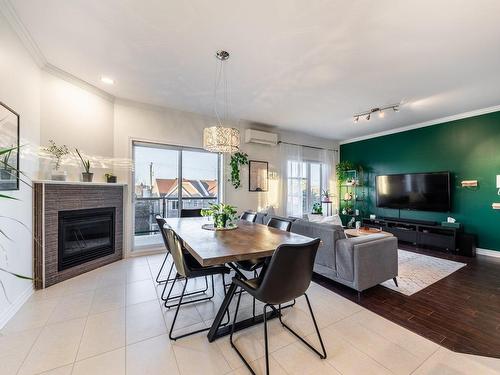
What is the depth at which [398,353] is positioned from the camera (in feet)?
5.40

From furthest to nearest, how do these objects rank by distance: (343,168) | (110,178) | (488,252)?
1. (343,168)
2. (488,252)
3. (110,178)

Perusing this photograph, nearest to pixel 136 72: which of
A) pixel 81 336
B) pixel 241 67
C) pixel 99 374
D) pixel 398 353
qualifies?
pixel 241 67

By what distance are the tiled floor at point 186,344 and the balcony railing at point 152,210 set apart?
1.84 meters

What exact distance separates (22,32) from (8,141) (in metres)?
1.12

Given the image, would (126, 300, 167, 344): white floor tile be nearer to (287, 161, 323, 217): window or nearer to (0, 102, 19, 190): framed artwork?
(0, 102, 19, 190): framed artwork

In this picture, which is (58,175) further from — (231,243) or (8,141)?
(231,243)

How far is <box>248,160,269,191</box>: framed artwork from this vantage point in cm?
505

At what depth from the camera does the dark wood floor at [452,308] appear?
1812mm

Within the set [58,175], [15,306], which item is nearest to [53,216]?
[58,175]

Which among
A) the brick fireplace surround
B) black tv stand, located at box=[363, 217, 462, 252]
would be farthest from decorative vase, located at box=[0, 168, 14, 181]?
black tv stand, located at box=[363, 217, 462, 252]

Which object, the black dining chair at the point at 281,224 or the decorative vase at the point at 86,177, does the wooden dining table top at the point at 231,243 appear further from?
the decorative vase at the point at 86,177

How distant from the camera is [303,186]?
19.7ft

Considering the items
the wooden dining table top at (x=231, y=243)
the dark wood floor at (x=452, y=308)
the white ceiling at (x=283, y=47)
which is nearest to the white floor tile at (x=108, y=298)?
the wooden dining table top at (x=231, y=243)

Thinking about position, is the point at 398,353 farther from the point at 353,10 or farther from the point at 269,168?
the point at 269,168
